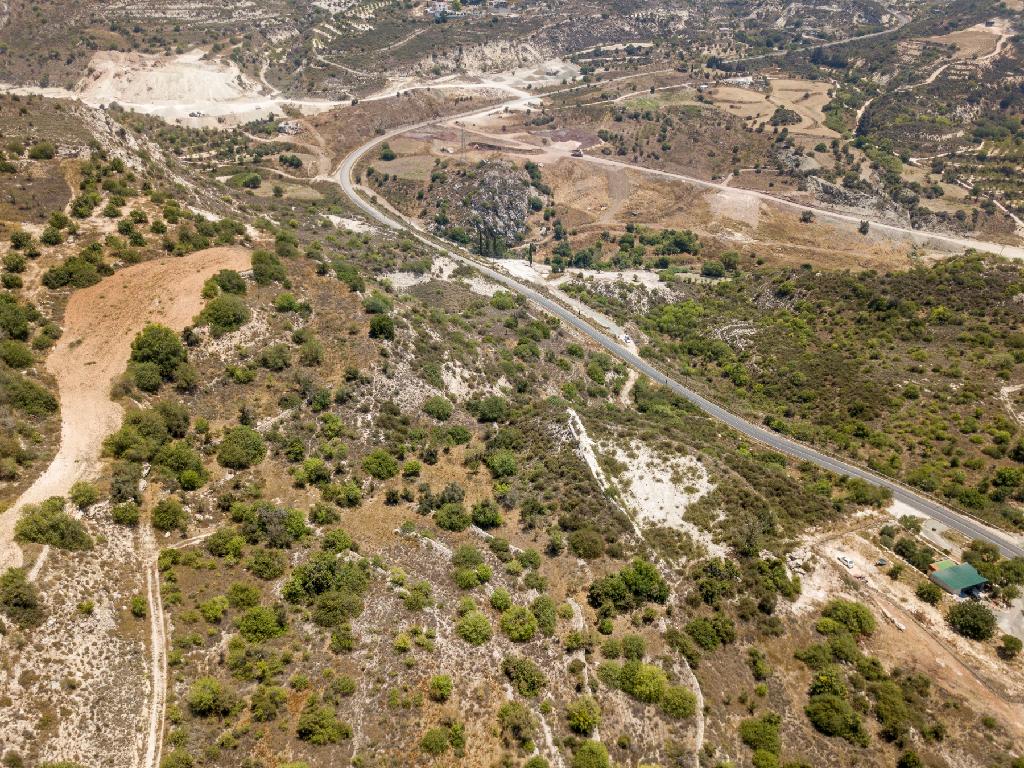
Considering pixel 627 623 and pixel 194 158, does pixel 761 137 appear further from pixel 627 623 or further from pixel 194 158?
pixel 627 623

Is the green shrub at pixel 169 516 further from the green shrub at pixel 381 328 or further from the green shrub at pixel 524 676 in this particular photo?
the green shrub at pixel 381 328

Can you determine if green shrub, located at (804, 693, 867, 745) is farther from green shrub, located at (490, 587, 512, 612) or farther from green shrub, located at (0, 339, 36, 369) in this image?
green shrub, located at (0, 339, 36, 369)

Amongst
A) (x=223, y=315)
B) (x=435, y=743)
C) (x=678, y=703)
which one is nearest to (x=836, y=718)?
(x=678, y=703)

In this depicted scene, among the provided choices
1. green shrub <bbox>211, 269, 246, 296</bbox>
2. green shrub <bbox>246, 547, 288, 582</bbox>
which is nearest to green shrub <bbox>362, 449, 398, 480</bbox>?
green shrub <bbox>246, 547, 288, 582</bbox>

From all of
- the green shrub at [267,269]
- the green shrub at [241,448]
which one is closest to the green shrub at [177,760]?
the green shrub at [241,448]

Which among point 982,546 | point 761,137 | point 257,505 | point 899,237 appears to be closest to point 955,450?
point 982,546

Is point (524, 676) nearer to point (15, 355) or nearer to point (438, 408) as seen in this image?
point (438, 408)
